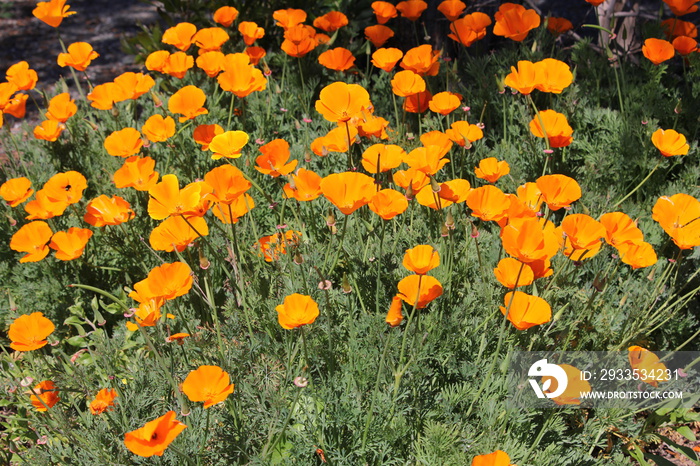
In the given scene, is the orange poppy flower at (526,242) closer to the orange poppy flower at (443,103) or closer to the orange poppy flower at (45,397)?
the orange poppy flower at (443,103)

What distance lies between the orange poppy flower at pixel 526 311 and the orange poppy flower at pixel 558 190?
0.35 meters

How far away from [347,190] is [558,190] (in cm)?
66

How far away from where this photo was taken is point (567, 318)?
6.93 ft

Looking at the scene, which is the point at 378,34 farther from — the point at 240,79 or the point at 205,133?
the point at 205,133

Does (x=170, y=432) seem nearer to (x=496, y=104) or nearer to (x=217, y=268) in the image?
(x=217, y=268)

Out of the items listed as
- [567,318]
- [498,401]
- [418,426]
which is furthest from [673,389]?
[418,426]

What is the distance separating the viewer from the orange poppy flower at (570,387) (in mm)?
1816

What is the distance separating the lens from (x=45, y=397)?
1.86 m

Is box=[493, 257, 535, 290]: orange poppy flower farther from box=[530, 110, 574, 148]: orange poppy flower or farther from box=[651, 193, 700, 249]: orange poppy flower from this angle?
box=[530, 110, 574, 148]: orange poppy flower

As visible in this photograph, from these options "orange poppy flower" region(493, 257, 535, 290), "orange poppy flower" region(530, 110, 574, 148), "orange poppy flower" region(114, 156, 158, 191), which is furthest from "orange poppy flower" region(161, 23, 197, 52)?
"orange poppy flower" region(493, 257, 535, 290)

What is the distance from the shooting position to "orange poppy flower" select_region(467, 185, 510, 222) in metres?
1.88

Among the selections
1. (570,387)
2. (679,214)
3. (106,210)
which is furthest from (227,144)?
(679,214)

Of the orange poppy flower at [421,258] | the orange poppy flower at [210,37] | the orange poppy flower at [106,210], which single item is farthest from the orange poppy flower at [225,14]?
the orange poppy flower at [421,258]

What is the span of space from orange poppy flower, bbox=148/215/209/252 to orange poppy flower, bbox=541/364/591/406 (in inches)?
46.9
